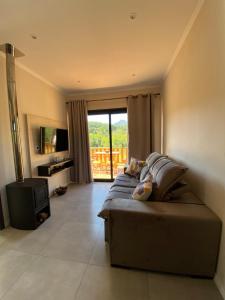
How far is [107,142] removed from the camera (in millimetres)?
4531

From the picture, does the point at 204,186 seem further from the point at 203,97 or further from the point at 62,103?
the point at 62,103

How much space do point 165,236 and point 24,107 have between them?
296cm

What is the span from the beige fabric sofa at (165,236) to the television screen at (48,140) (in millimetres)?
2159

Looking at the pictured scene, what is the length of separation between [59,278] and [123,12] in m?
2.75

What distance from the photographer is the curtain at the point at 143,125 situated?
13.2ft

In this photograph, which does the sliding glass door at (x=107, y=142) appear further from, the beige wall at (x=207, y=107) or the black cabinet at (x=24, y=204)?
the black cabinet at (x=24, y=204)

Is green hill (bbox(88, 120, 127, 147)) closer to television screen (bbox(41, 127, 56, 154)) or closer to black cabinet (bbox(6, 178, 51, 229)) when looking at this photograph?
television screen (bbox(41, 127, 56, 154))

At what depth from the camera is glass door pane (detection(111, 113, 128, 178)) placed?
4359mm

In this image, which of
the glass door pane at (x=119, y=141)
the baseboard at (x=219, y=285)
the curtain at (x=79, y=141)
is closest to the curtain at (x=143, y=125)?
the glass door pane at (x=119, y=141)

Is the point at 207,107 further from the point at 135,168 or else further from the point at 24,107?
the point at 24,107

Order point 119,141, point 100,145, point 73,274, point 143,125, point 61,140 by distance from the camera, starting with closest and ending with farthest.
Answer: point 73,274 < point 61,140 < point 143,125 < point 119,141 < point 100,145

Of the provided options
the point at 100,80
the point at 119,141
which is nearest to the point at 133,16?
the point at 100,80

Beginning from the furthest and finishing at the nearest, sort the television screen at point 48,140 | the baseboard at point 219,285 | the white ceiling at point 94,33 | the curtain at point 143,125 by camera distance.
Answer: the curtain at point 143,125
the television screen at point 48,140
the white ceiling at point 94,33
the baseboard at point 219,285

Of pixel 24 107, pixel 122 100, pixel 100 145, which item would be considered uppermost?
pixel 122 100
